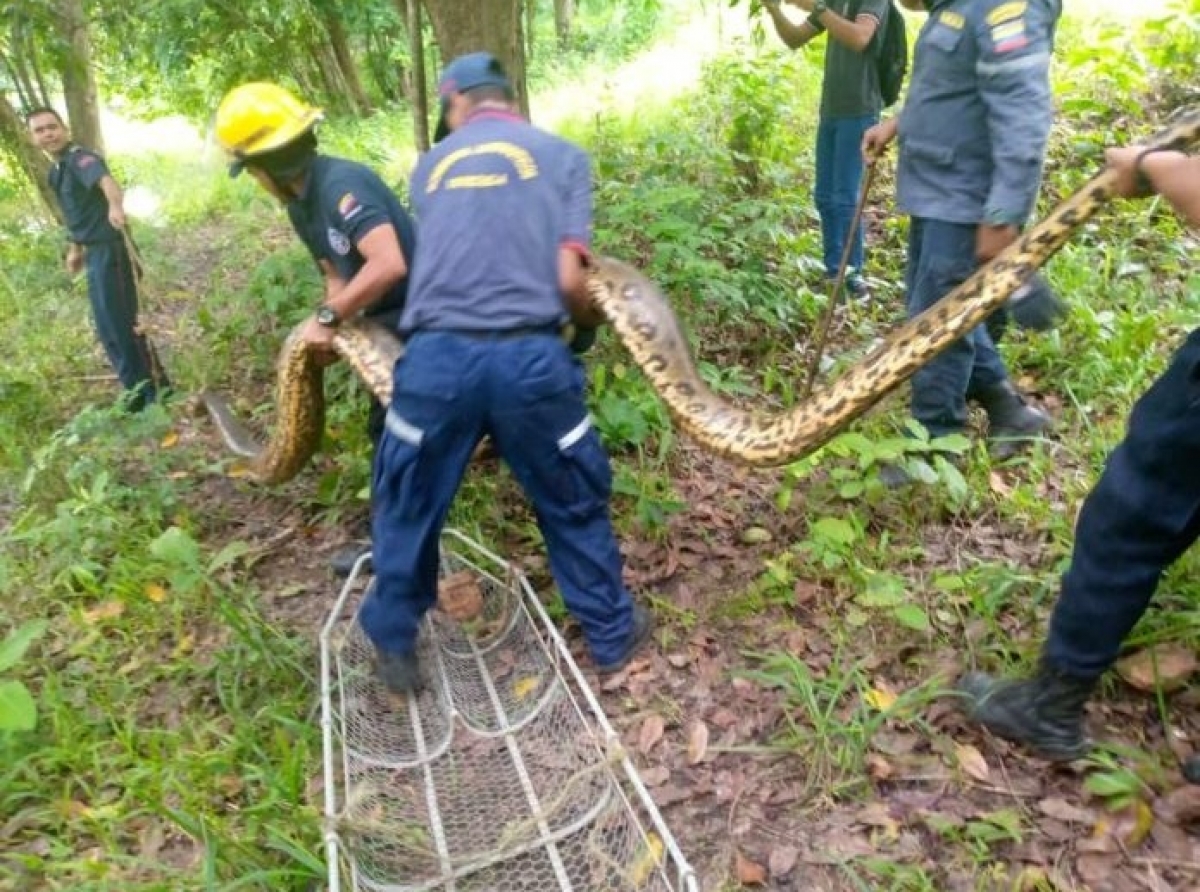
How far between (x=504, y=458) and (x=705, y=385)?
0.85 meters

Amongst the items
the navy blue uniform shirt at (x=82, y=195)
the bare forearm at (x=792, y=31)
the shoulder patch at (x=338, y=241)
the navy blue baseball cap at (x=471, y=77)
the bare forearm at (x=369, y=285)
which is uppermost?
the navy blue baseball cap at (x=471, y=77)

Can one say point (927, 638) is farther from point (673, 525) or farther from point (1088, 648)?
point (673, 525)

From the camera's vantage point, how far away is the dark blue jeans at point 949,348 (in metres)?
3.46

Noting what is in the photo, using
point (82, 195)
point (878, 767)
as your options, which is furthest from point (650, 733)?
point (82, 195)

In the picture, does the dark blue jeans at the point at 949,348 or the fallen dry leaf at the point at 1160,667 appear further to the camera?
the dark blue jeans at the point at 949,348

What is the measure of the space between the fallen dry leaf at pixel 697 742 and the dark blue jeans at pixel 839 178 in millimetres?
3194

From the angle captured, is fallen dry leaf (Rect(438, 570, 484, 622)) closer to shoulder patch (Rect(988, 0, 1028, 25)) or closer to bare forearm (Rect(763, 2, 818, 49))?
shoulder patch (Rect(988, 0, 1028, 25))

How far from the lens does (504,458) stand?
9.52 feet

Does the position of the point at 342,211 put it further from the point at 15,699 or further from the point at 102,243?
the point at 102,243

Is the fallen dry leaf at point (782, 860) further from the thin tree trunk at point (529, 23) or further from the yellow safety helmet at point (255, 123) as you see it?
the thin tree trunk at point (529, 23)

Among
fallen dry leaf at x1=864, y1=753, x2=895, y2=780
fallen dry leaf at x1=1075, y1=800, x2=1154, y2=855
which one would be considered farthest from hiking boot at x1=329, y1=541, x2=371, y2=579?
fallen dry leaf at x1=1075, y1=800, x2=1154, y2=855

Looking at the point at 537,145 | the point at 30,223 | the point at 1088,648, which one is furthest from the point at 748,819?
the point at 30,223

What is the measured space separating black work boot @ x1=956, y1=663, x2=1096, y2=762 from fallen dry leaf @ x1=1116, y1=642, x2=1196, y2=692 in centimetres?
30

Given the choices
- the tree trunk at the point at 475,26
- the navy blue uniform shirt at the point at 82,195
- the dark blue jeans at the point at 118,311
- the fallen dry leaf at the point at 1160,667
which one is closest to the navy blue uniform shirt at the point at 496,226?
the fallen dry leaf at the point at 1160,667
